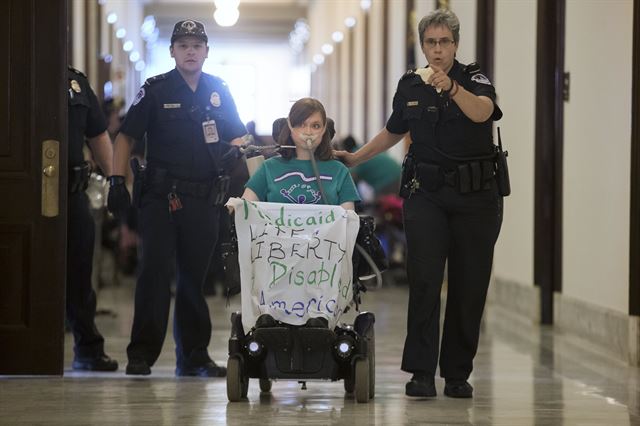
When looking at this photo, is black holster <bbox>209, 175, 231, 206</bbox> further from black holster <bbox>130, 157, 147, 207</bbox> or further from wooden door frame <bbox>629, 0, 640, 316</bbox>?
wooden door frame <bbox>629, 0, 640, 316</bbox>

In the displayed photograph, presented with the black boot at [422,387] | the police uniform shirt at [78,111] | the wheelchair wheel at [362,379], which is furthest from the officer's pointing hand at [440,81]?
the police uniform shirt at [78,111]

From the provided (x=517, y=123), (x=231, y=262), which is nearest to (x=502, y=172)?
(x=231, y=262)

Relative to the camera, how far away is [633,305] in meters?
6.54

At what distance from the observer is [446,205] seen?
5.22 m

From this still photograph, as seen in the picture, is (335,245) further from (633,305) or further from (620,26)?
(620,26)

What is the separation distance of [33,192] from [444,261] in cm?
178

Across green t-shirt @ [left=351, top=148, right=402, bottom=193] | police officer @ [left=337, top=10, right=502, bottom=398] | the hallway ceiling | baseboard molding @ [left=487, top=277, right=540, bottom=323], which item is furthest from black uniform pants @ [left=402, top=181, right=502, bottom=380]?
the hallway ceiling

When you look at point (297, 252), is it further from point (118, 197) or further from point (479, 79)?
point (118, 197)

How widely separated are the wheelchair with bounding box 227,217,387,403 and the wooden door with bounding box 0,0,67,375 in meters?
1.04

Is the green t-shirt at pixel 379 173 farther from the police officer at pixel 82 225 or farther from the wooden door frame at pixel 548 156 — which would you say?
the police officer at pixel 82 225

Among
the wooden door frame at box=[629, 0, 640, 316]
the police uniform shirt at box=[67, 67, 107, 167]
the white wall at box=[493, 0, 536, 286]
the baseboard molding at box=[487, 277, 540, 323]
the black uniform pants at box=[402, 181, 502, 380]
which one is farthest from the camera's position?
the white wall at box=[493, 0, 536, 286]

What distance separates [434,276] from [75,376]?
174 centimetres

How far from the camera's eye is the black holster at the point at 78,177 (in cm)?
612

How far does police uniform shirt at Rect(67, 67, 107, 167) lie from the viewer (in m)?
6.12
